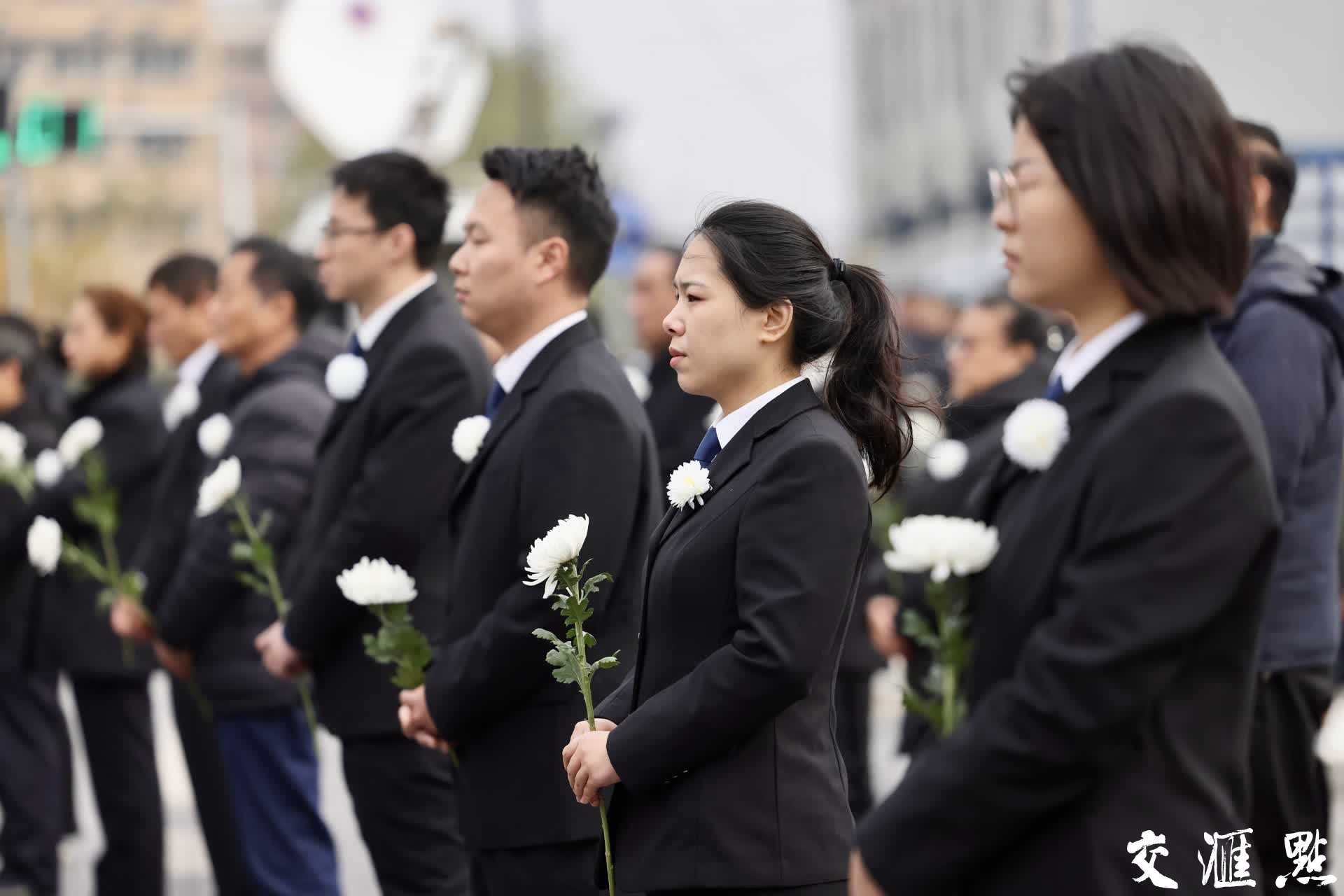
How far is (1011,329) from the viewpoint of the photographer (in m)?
6.75

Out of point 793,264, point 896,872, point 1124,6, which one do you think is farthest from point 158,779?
point 1124,6

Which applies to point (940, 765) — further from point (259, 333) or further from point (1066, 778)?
point (259, 333)

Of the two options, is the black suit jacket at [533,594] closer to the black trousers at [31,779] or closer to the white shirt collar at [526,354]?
the white shirt collar at [526,354]

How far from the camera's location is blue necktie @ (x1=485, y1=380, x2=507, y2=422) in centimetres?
451

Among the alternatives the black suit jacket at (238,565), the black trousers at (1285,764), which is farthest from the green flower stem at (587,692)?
the black suit jacket at (238,565)

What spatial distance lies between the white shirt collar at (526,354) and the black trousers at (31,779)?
13.5ft

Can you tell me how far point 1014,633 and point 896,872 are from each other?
372 millimetres

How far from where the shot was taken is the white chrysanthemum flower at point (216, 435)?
613 cm

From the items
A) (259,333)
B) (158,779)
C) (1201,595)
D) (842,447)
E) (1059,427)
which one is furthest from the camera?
(158,779)

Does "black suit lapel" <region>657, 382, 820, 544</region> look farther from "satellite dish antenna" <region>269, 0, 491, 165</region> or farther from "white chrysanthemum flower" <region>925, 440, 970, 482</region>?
"satellite dish antenna" <region>269, 0, 491, 165</region>

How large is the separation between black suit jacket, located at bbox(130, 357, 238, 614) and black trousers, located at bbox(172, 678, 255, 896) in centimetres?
44

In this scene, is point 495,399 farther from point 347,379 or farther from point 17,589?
point 17,589

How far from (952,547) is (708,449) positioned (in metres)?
1.07

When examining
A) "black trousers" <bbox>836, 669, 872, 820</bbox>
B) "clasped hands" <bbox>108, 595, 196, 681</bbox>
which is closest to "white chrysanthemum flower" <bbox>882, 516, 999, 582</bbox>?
"clasped hands" <bbox>108, 595, 196, 681</bbox>
